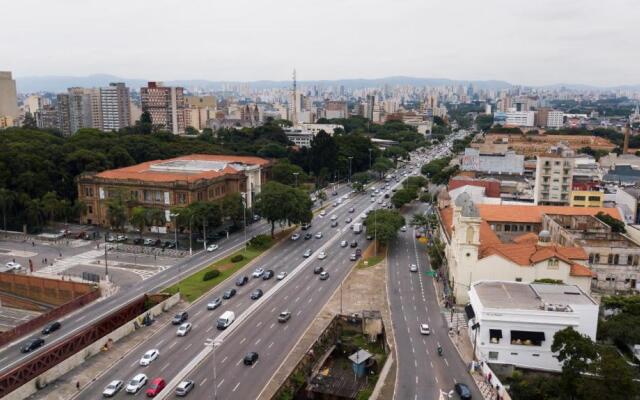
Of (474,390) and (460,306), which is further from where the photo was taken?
(460,306)

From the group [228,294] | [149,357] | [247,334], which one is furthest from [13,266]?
[247,334]

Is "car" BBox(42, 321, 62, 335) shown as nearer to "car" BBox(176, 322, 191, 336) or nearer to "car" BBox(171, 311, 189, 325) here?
"car" BBox(171, 311, 189, 325)

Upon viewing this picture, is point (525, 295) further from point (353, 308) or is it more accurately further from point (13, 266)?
point (13, 266)

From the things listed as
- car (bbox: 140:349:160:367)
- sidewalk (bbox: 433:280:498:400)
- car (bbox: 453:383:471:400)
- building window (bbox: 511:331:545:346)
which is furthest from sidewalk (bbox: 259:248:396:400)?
building window (bbox: 511:331:545:346)

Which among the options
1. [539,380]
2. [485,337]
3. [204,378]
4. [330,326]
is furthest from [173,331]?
[539,380]

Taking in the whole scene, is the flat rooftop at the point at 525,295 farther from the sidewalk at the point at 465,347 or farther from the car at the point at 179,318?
the car at the point at 179,318

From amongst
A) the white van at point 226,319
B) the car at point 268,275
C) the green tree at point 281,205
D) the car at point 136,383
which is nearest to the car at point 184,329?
the white van at point 226,319

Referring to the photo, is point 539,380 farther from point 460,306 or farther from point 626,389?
point 460,306
